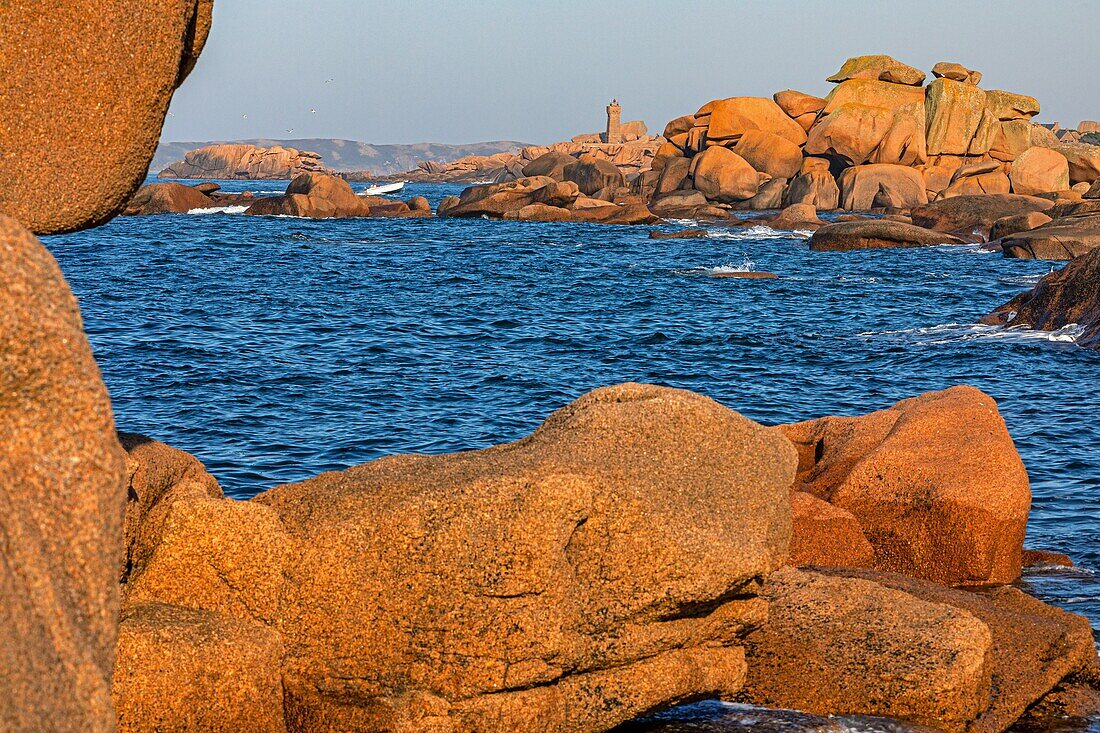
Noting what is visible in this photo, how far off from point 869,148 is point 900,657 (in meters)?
67.7

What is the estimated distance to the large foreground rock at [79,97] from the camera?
552 cm

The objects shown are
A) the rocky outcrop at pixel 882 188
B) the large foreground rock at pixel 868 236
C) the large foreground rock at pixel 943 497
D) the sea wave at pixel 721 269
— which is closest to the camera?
the large foreground rock at pixel 943 497

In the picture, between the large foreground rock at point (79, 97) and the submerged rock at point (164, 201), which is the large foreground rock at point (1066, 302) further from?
the submerged rock at point (164, 201)

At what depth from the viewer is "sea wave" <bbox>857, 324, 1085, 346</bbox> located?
2331cm

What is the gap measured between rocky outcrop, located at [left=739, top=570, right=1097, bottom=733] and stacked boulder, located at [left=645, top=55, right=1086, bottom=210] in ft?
203

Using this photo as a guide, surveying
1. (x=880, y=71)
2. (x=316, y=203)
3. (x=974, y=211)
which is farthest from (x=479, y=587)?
(x=880, y=71)

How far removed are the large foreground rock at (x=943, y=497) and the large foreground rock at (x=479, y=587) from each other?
12.8 feet

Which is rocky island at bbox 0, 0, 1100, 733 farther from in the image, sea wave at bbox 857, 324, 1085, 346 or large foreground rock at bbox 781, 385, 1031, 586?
sea wave at bbox 857, 324, 1085, 346

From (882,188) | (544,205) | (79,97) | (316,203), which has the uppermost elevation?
(79,97)

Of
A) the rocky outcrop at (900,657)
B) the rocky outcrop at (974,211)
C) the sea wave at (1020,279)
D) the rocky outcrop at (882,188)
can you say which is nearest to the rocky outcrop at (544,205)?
the rocky outcrop at (882,188)

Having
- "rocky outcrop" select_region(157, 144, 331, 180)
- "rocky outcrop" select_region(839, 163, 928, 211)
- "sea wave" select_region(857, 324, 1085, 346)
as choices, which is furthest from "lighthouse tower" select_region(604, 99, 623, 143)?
"sea wave" select_region(857, 324, 1085, 346)

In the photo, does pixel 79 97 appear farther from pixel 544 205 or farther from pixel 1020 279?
pixel 544 205

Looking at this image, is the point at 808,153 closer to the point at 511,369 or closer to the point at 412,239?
the point at 412,239

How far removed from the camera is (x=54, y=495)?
3.27m
